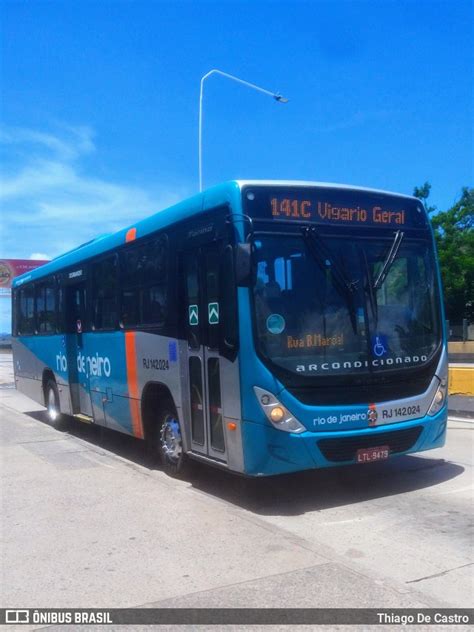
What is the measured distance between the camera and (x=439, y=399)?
7.25m

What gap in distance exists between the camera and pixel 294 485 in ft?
25.0

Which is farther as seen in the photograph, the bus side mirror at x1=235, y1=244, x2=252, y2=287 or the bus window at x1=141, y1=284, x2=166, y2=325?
the bus window at x1=141, y1=284, x2=166, y2=325

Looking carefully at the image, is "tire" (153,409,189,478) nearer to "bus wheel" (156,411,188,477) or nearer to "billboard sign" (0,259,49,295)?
"bus wheel" (156,411,188,477)

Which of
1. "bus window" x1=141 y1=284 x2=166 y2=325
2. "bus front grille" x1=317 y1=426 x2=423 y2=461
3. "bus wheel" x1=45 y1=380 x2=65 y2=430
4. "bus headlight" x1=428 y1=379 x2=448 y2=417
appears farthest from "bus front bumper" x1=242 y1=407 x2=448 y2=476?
"bus wheel" x1=45 y1=380 x2=65 y2=430

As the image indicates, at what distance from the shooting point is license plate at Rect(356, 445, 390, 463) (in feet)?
21.8

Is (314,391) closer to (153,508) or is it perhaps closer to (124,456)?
(153,508)

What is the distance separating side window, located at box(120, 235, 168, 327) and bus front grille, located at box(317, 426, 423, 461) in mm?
2638

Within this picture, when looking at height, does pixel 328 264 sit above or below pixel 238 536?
above

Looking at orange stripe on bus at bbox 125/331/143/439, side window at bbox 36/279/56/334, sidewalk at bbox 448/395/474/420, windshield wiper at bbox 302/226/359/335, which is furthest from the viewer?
side window at bbox 36/279/56/334

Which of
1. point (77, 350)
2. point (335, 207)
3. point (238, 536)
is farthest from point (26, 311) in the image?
point (238, 536)

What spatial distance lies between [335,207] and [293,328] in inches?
56.0

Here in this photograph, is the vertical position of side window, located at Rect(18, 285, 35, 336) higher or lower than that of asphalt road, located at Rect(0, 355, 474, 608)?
higher

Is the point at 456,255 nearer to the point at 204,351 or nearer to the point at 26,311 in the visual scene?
the point at 26,311

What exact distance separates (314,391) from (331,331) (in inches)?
24.8
